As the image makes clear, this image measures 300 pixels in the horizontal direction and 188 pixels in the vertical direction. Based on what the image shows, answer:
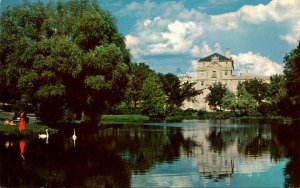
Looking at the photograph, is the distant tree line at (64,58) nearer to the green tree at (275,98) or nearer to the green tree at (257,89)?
the green tree at (275,98)

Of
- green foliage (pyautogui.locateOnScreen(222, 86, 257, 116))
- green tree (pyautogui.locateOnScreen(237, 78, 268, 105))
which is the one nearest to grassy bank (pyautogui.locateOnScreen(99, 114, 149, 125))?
green foliage (pyautogui.locateOnScreen(222, 86, 257, 116))

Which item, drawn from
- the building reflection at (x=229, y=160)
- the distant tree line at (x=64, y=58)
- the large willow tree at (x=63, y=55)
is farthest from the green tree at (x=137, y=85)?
the building reflection at (x=229, y=160)

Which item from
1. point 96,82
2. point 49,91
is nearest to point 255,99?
point 96,82

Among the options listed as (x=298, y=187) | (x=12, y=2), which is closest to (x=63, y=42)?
(x=12, y=2)

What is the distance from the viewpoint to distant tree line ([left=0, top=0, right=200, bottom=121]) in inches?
1340

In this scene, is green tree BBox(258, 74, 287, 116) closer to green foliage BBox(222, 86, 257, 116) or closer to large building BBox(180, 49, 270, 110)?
green foliage BBox(222, 86, 257, 116)

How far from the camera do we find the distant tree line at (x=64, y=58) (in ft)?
112

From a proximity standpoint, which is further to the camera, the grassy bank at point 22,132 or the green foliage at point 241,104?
the green foliage at point 241,104

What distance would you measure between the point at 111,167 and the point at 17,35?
2321cm

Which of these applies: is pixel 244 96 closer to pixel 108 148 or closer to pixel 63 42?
pixel 63 42

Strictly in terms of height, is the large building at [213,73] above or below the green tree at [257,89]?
above

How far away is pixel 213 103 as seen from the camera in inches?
3917

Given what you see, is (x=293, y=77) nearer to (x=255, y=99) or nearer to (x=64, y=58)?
(x=64, y=58)

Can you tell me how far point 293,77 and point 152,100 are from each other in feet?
88.7
